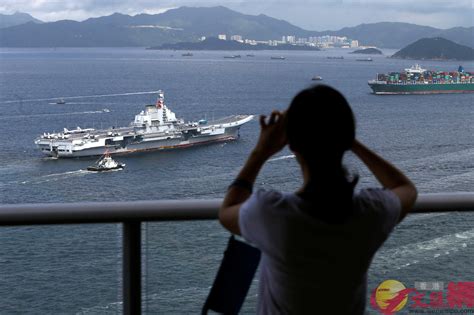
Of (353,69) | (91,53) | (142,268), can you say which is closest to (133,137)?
(142,268)

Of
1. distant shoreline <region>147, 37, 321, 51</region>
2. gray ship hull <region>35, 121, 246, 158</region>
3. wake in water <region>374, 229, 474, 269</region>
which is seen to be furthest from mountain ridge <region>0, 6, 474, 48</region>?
wake in water <region>374, 229, 474, 269</region>

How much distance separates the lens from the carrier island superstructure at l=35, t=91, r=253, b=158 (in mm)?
24156

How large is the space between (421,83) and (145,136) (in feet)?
77.6

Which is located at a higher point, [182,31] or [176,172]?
[182,31]

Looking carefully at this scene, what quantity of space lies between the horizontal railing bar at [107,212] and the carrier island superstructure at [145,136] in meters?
23.2

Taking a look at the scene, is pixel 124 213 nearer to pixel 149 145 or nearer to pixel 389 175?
pixel 389 175

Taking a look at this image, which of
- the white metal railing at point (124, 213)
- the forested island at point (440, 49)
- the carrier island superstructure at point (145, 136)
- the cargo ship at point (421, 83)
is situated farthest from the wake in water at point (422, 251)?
the forested island at point (440, 49)

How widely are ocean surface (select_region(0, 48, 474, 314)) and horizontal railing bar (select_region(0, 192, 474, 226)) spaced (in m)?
0.02

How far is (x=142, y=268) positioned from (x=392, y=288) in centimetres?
42

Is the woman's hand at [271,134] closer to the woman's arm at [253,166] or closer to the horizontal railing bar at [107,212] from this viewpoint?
the woman's arm at [253,166]

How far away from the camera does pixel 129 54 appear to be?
8500 centimetres

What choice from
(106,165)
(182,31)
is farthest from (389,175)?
(182,31)

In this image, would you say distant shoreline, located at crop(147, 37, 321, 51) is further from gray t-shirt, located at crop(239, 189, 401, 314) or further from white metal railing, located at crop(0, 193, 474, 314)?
gray t-shirt, located at crop(239, 189, 401, 314)

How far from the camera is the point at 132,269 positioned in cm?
111
